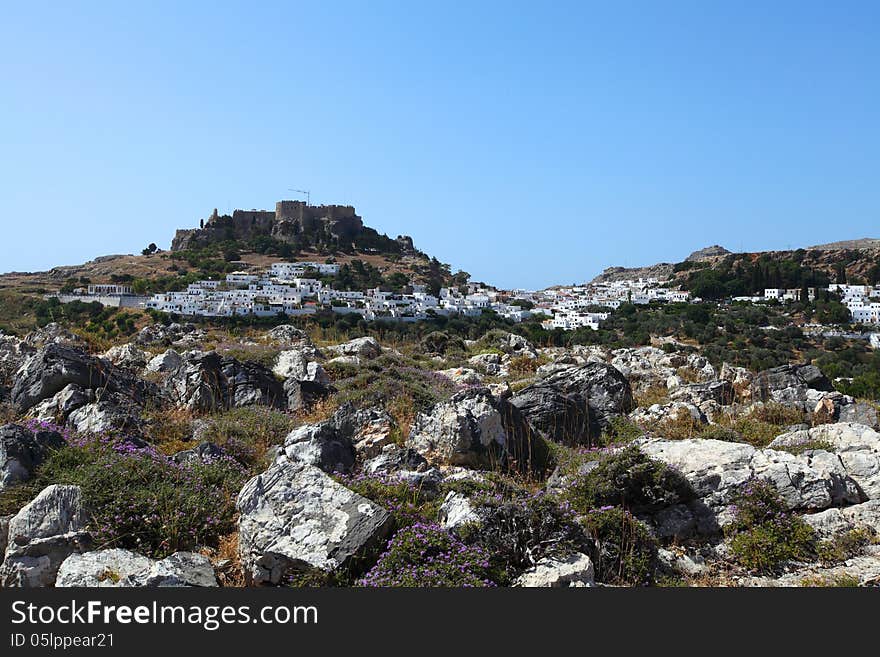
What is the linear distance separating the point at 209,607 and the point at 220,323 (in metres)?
52.1

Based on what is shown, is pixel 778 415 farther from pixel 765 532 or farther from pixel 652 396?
pixel 765 532

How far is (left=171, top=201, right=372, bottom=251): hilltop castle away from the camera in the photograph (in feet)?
359

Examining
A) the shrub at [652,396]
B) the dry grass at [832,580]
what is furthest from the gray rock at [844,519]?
the shrub at [652,396]

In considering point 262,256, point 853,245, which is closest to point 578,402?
point 262,256

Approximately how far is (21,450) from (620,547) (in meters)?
5.11

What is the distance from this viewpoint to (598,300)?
104 meters

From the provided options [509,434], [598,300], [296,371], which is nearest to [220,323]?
[296,371]

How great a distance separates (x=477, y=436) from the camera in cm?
693

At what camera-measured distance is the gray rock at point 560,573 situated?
4387mm

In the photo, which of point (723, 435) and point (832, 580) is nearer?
point (832, 580)

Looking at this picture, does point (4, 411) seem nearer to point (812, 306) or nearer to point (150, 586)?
point (150, 586)

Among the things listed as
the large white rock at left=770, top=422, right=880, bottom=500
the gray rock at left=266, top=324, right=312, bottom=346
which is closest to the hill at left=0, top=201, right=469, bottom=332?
the gray rock at left=266, top=324, right=312, bottom=346

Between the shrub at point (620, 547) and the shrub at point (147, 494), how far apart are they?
294 cm

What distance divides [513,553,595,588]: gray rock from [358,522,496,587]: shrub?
0.27 meters
